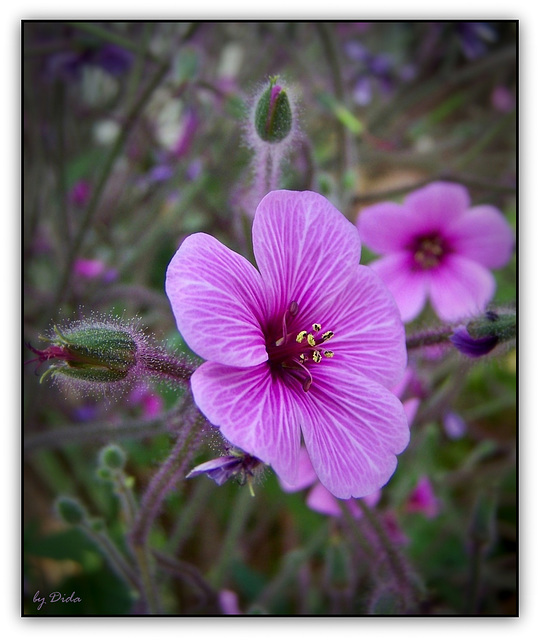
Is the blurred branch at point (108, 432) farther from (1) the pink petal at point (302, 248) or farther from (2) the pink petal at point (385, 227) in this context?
(2) the pink petal at point (385, 227)

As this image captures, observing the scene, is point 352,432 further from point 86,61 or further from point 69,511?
point 86,61

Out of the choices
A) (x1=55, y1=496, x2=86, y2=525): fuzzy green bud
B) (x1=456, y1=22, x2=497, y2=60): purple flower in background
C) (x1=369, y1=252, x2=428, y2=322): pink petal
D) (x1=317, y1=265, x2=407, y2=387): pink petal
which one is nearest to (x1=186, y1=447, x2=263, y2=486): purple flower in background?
(x1=317, y1=265, x2=407, y2=387): pink petal

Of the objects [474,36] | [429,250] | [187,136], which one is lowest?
[429,250]

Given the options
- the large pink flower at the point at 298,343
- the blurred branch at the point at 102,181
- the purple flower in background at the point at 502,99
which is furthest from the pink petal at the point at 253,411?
the purple flower in background at the point at 502,99

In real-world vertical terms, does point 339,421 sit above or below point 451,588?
above

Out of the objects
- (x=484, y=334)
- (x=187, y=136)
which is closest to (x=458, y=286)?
(x=484, y=334)
